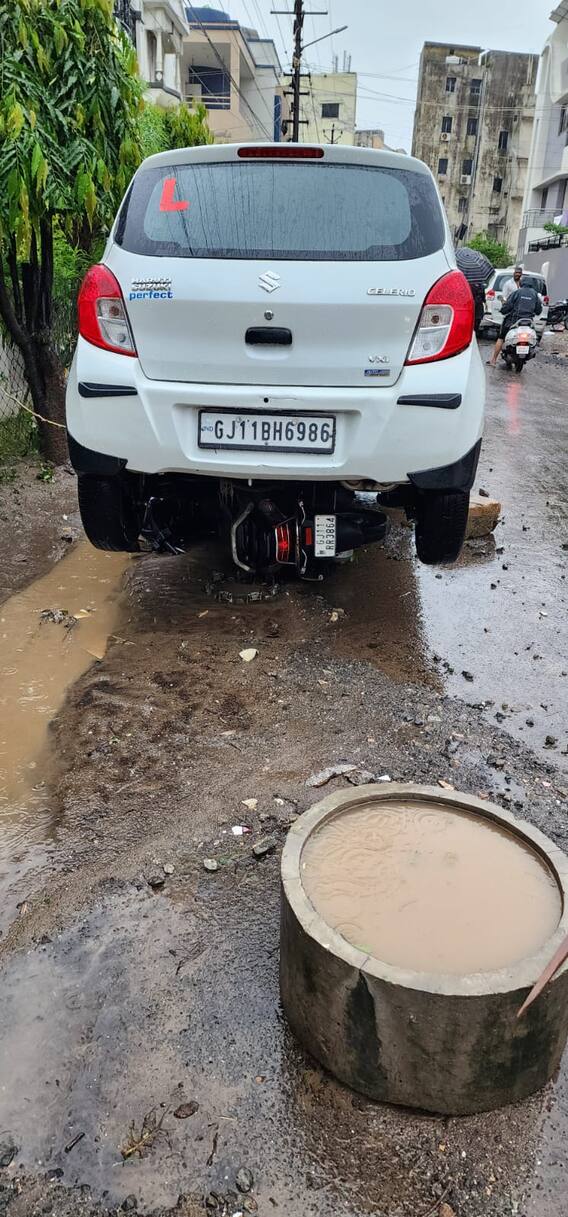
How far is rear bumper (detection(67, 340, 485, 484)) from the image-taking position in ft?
11.2

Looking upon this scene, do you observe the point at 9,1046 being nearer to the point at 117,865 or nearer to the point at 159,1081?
the point at 159,1081

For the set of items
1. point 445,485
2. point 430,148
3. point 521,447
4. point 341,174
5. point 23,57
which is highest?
point 430,148

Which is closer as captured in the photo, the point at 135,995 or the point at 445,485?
the point at 135,995

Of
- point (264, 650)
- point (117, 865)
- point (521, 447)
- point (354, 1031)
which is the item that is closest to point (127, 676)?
point (264, 650)

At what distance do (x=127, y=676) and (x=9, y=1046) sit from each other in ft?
6.17

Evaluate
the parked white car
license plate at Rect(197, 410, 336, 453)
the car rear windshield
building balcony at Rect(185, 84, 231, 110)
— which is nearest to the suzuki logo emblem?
the car rear windshield

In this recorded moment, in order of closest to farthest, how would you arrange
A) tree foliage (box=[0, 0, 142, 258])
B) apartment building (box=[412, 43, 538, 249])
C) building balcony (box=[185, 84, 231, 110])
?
tree foliage (box=[0, 0, 142, 258]) → building balcony (box=[185, 84, 231, 110]) → apartment building (box=[412, 43, 538, 249])

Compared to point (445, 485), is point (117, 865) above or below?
below

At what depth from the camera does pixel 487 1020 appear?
5.51 ft

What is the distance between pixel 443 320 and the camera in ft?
11.2

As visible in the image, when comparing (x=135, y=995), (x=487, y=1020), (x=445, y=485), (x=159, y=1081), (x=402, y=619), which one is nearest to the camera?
(x=487, y=1020)

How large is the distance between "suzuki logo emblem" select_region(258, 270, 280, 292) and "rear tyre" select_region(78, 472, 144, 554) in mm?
987

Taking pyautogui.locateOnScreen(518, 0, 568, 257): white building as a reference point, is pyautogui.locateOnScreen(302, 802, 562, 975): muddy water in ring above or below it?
below

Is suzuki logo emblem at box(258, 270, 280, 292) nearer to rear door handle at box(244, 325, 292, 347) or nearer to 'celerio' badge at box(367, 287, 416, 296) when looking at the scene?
rear door handle at box(244, 325, 292, 347)
